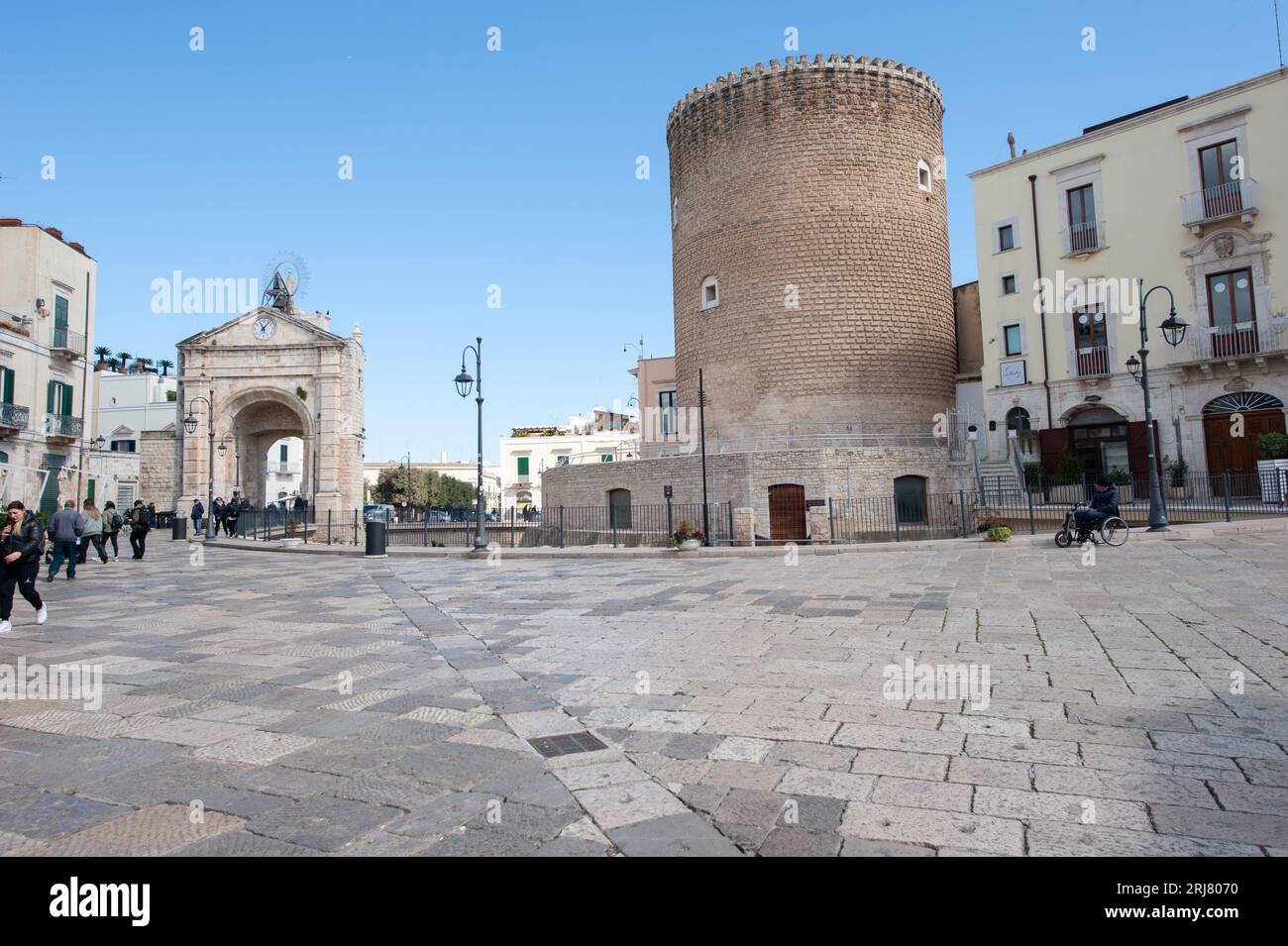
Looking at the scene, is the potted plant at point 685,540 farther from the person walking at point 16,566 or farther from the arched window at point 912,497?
the person walking at point 16,566

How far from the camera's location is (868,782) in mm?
3299

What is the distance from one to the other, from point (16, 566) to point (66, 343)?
78.4ft

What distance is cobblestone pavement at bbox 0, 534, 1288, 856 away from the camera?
287cm

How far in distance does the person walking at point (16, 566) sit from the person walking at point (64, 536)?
465 cm

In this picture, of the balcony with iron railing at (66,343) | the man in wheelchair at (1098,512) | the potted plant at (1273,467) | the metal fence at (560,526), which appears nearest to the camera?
the man in wheelchair at (1098,512)

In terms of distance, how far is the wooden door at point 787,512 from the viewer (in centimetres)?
2278

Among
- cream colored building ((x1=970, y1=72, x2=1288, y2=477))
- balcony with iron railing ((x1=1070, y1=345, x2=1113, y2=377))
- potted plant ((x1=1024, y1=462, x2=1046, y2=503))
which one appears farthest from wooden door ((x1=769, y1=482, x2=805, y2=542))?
balcony with iron railing ((x1=1070, y1=345, x2=1113, y2=377))

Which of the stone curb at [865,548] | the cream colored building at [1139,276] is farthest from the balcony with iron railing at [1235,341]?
the stone curb at [865,548]

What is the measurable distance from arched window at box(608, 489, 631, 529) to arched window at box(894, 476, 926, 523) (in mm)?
8277

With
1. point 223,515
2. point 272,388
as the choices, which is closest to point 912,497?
point 223,515

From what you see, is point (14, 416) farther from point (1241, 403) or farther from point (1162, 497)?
point (1241, 403)

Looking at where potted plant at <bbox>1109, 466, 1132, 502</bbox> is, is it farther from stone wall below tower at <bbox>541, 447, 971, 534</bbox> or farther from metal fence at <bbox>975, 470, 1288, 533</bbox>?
stone wall below tower at <bbox>541, 447, 971, 534</bbox>
